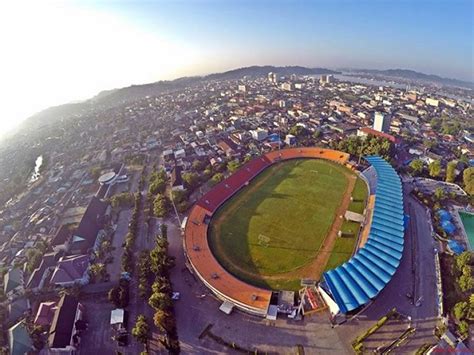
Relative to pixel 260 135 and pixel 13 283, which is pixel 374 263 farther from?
pixel 260 135

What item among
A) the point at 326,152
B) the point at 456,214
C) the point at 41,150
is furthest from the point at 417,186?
the point at 41,150

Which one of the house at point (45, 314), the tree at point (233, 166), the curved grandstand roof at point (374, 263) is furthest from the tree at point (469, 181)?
the house at point (45, 314)

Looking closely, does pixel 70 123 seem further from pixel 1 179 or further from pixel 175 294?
pixel 175 294

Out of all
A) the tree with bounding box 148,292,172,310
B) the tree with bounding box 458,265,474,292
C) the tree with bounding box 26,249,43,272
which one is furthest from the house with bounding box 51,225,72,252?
the tree with bounding box 458,265,474,292

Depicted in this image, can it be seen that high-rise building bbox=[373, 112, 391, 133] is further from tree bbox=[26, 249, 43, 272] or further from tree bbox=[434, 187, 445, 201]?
tree bbox=[26, 249, 43, 272]

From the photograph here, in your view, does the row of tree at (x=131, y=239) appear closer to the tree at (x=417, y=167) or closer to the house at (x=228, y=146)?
the house at (x=228, y=146)

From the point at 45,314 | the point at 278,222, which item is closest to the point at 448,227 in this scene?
the point at 278,222
